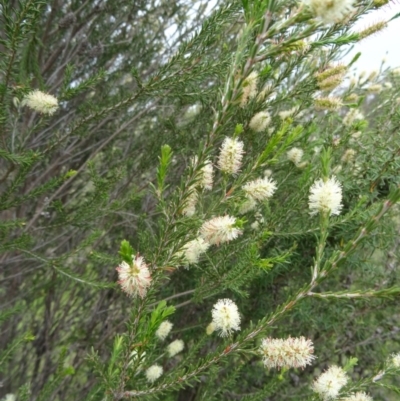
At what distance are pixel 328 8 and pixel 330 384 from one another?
1.05 meters

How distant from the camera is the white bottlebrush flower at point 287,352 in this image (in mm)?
1071

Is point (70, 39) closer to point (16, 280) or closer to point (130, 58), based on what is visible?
point (130, 58)

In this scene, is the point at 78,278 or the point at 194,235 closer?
the point at 194,235

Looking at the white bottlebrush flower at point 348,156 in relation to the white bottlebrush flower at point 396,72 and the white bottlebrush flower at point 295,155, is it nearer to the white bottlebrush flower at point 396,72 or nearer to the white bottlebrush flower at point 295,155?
the white bottlebrush flower at point 295,155

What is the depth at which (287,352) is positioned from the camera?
42.6 inches

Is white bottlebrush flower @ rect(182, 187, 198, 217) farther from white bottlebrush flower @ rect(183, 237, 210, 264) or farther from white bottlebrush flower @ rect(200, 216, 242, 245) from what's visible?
white bottlebrush flower @ rect(183, 237, 210, 264)

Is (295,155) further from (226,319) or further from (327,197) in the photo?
(226,319)

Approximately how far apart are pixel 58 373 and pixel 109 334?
89cm

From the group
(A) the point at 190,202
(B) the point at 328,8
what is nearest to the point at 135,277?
(A) the point at 190,202

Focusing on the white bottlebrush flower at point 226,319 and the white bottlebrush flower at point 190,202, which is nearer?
the white bottlebrush flower at point 190,202

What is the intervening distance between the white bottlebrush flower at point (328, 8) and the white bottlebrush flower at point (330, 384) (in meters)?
1.02

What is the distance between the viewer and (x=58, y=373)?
1.55 metres

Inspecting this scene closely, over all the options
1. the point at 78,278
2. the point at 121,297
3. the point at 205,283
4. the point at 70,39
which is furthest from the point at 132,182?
the point at 205,283

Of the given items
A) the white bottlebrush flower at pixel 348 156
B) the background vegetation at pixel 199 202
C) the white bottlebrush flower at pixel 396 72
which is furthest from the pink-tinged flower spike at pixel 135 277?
the white bottlebrush flower at pixel 396 72
